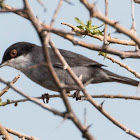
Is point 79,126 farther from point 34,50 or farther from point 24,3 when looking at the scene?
point 34,50

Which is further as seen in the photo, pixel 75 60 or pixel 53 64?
pixel 75 60

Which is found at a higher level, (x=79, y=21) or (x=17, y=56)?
(x=79, y=21)

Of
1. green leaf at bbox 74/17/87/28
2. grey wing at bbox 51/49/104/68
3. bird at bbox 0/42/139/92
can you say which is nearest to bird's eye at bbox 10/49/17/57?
bird at bbox 0/42/139/92

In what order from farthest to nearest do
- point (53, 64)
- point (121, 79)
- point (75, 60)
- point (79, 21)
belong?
point (75, 60), point (121, 79), point (53, 64), point (79, 21)

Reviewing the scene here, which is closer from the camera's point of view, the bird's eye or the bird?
the bird

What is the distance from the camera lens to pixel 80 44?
3447mm

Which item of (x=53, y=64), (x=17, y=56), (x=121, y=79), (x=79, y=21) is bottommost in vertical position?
(x=121, y=79)

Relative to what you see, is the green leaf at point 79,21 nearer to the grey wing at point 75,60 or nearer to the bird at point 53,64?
the bird at point 53,64

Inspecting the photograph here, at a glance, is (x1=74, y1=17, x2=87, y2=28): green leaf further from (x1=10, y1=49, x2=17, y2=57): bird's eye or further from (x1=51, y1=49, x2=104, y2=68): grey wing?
(x1=10, y1=49, x2=17, y2=57): bird's eye

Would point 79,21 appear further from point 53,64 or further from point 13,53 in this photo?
point 13,53

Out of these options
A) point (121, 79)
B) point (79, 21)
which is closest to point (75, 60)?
point (121, 79)

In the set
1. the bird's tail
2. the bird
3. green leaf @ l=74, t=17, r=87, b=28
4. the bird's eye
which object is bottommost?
the bird's tail

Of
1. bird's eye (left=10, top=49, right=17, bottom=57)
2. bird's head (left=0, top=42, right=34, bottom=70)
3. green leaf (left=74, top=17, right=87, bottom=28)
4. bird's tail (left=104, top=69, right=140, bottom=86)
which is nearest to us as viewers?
green leaf (left=74, top=17, right=87, bottom=28)

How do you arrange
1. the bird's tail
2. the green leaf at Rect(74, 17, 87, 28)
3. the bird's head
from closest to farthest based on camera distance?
1. the green leaf at Rect(74, 17, 87, 28)
2. the bird's tail
3. the bird's head
